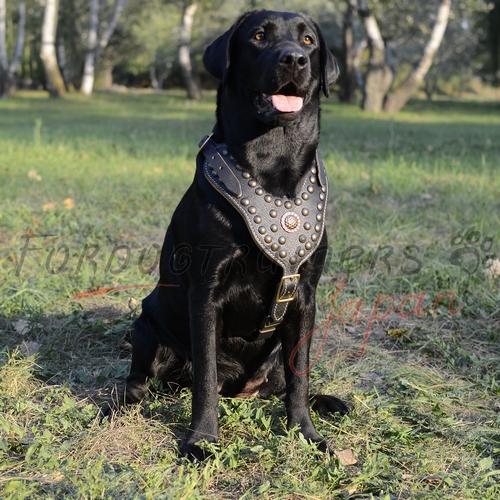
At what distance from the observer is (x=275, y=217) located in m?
2.57

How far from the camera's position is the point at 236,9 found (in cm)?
3606

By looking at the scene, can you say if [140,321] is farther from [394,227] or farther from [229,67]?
[394,227]

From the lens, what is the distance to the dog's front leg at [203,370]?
2.55 m

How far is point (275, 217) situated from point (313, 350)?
1.22m

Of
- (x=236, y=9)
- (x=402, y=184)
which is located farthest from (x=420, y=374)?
(x=236, y=9)

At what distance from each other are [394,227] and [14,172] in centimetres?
430

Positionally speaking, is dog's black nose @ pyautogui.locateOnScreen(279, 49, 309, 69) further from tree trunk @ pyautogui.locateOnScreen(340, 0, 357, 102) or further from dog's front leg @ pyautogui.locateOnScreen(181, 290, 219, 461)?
tree trunk @ pyautogui.locateOnScreen(340, 0, 357, 102)

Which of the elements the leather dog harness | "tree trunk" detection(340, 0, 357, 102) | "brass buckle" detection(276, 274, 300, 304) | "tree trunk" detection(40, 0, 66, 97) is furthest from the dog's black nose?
"tree trunk" detection(340, 0, 357, 102)

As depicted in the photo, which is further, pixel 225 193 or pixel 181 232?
pixel 181 232

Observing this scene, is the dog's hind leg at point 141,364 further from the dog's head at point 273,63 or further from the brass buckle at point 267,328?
the dog's head at point 273,63

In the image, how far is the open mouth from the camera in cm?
246

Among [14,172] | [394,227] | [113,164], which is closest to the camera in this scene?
[394,227]

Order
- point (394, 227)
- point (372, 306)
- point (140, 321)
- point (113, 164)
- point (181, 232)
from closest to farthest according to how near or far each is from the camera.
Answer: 1. point (181, 232)
2. point (140, 321)
3. point (372, 306)
4. point (394, 227)
5. point (113, 164)

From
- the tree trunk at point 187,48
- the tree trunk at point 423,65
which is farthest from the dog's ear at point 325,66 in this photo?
the tree trunk at point 187,48
